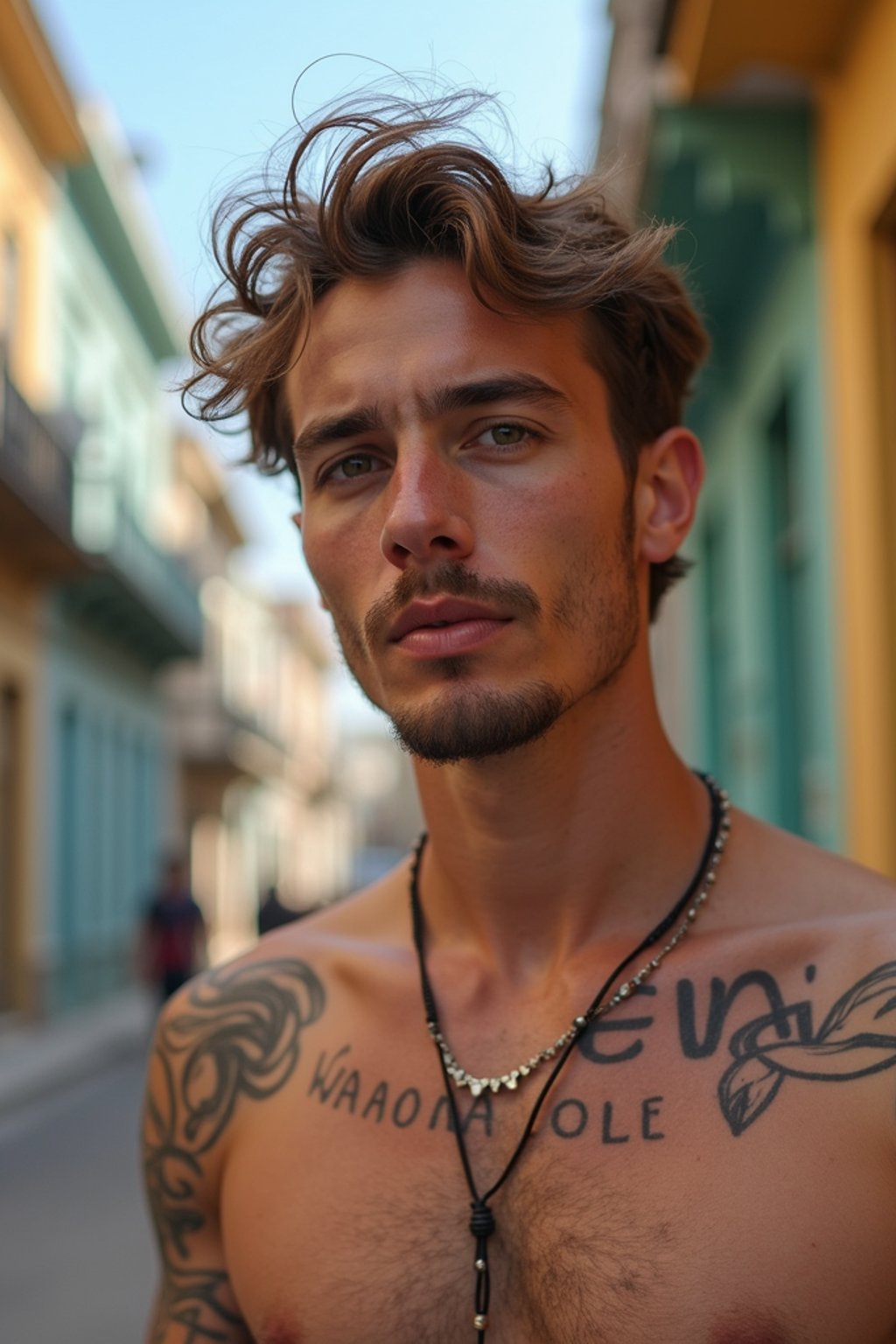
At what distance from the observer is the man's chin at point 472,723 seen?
2.01 m

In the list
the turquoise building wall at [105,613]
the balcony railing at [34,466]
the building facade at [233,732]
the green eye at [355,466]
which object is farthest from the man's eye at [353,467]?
the building facade at [233,732]

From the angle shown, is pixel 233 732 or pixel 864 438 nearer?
pixel 864 438

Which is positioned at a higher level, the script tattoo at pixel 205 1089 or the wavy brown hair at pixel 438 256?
the wavy brown hair at pixel 438 256

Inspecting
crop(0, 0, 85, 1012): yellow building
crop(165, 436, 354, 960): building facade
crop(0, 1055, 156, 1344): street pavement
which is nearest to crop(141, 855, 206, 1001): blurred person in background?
crop(0, 1055, 156, 1344): street pavement

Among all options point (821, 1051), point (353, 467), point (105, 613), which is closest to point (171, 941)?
point (105, 613)

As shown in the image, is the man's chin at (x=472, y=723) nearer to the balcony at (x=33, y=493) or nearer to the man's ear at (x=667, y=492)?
the man's ear at (x=667, y=492)

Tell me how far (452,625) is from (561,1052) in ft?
1.90

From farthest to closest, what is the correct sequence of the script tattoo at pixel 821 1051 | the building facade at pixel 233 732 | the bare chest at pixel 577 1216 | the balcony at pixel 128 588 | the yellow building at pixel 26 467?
the building facade at pixel 233 732, the balcony at pixel 128 588, the yellow building at pixel 26 467, the script tattoo at pixel 821 1051, the bare chest at pixel 577 1216

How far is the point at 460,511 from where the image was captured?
204 cm

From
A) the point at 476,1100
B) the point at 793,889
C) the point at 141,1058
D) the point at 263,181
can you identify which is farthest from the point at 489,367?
the point at 141,1058

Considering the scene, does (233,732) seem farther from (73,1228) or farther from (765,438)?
(73,1228)

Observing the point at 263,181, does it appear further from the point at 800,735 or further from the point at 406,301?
the point at 800,735

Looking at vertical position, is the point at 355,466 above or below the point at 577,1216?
above

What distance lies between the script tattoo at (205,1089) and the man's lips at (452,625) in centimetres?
68
